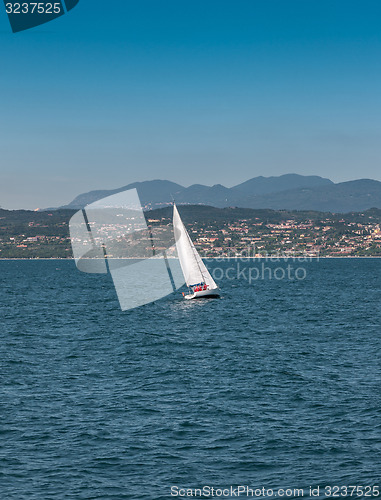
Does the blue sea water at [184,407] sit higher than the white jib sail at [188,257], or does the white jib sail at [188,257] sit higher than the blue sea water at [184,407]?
the white jib sail at [188,257]

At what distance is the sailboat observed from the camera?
91312 millimetres

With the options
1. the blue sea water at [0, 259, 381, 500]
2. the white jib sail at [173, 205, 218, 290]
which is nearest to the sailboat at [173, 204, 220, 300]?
the white jib sail at [173, 205, 218, 290]

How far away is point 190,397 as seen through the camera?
38562mm

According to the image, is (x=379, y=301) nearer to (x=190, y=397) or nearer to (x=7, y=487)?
(x=190, y=397)

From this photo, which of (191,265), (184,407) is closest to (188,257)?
(191,265)

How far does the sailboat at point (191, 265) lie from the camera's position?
91.3 m

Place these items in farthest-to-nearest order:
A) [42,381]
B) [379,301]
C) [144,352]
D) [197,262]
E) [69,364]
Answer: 1. [379,301]
2. [197,262]
3. [144,352]
4. [69,364]
5. [42,381]

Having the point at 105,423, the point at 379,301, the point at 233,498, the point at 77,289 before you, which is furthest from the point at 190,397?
the point at 77,289

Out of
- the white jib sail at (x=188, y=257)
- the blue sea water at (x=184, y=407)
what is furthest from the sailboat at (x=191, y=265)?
the blue sea water at (x=184, y=407)

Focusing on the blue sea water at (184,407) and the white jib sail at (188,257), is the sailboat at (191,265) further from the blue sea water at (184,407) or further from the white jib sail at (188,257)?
the blue sea water at (184,407)

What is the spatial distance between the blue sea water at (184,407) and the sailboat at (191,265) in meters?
20.5

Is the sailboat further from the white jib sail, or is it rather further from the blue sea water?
the blue sea water

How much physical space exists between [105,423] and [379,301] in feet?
261

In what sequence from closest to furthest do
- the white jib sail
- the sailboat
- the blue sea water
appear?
the blue sea water < the white jib sail < the sailboat
